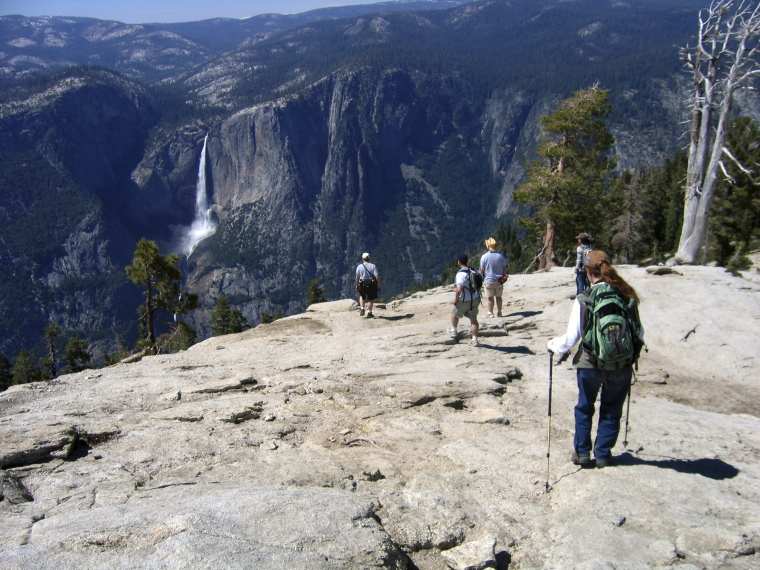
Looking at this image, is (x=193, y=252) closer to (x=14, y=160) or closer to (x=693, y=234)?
(x=14, y=160)

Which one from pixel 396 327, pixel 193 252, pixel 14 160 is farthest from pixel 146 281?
pixel 14 160

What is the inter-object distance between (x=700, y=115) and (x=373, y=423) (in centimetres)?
1680

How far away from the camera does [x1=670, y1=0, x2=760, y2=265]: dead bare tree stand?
1623 centimetres

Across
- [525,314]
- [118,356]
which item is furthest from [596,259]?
[118,356]

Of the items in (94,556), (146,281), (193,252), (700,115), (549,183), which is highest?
(700,115)

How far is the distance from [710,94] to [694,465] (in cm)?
1538

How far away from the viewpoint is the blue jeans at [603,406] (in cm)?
571

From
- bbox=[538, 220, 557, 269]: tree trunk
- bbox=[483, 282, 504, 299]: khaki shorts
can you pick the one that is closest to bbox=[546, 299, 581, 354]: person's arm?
bbox=[483, 282, 504, 299]: khaki shorts

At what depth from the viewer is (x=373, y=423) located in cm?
773

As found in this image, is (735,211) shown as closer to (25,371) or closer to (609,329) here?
(609,329)

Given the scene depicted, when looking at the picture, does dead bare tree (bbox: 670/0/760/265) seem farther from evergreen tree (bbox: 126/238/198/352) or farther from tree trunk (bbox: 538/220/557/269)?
evergreen tree (bbox: 126/238/198/352)

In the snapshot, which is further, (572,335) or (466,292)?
(466,292)

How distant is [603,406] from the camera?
5969 millimetres

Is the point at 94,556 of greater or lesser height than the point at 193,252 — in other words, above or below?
above
